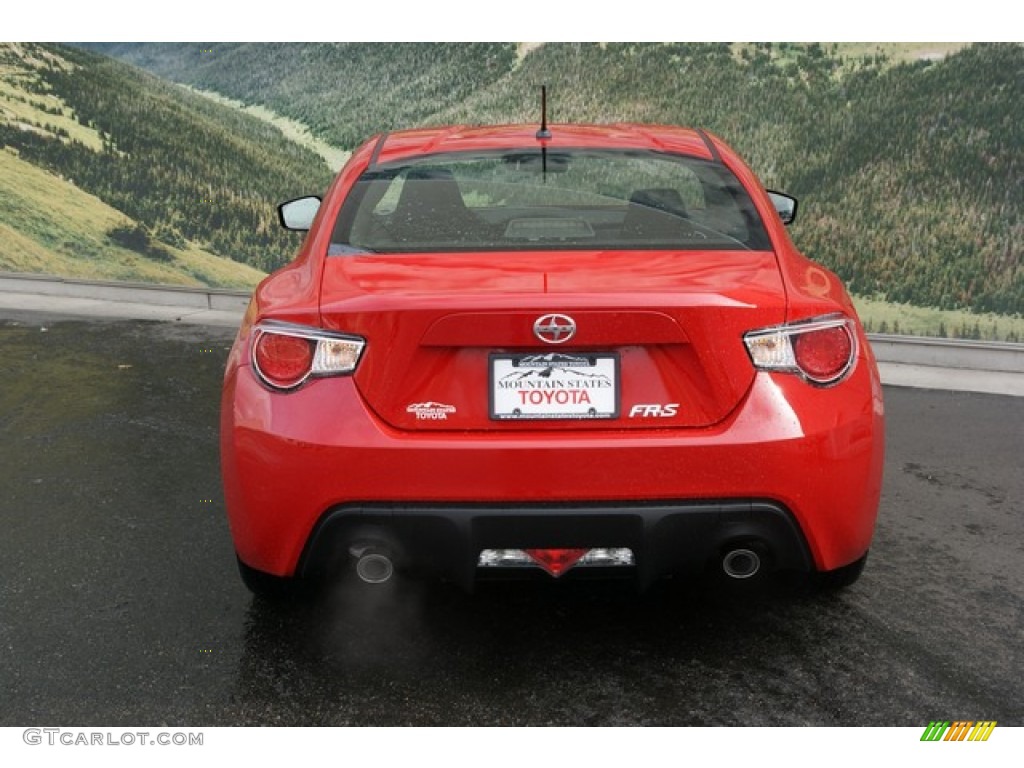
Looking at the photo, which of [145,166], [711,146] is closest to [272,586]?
[711,146]

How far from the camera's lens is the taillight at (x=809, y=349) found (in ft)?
9.46

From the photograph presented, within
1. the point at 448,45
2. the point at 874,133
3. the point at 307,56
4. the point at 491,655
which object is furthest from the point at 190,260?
the point at 491,655

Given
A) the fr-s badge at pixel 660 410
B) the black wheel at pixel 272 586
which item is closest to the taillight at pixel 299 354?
the black wheel at pixel 272 586

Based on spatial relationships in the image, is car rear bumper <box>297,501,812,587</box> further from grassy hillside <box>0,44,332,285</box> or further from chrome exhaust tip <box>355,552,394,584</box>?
grassy hillside <box>0,44,332,285</box>

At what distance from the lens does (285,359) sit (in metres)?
2.94

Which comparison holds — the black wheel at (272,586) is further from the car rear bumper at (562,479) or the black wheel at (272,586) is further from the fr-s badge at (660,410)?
the fr-s badge at (660,410)

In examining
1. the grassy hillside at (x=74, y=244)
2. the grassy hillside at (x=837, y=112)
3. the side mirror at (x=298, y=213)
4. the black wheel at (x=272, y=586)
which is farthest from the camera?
the grassy hillside at (x=74, y=244)

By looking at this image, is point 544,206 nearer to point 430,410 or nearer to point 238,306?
point 430,410

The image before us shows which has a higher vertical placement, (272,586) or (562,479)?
(562,479)

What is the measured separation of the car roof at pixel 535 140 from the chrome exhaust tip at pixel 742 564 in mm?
1481

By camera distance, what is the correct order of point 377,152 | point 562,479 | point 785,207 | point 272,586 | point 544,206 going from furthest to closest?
1. point 785,207
2. point 377,152
3. point 544,206
4. point 272,586
5. point 562,479

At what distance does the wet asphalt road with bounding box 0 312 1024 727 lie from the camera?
300 centimetres
